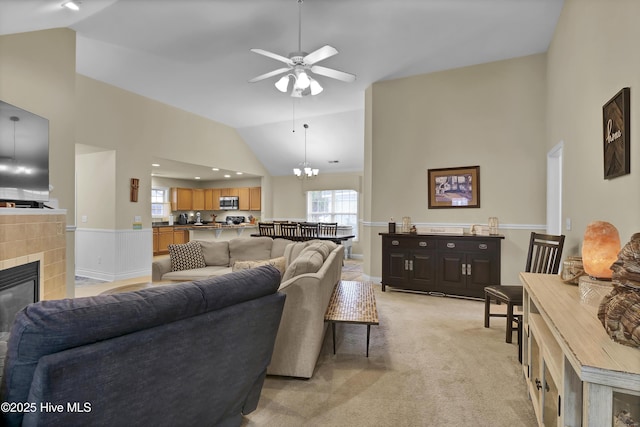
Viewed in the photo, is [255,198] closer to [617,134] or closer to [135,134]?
[135,134]

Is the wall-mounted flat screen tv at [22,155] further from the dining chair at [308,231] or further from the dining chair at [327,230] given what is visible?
the dining chair at [327,230]

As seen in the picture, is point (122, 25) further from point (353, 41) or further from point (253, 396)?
point (253, 396)

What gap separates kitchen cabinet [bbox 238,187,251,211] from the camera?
374 inches

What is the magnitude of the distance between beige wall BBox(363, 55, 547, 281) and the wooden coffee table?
198cm

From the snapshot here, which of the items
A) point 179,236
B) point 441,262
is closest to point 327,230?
point 441,262

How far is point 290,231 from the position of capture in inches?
264

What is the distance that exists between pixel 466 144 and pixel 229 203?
23.4 ft

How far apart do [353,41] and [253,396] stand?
3985 mm

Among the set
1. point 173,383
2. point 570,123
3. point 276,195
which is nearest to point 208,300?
point 173,383

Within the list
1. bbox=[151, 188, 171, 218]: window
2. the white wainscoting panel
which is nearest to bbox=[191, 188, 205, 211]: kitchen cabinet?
bbox=[151, 188, 171, 218]: window

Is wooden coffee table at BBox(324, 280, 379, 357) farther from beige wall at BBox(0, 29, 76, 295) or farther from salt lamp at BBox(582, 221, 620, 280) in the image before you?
beige wall at BBox(0, 29, 76, 295)

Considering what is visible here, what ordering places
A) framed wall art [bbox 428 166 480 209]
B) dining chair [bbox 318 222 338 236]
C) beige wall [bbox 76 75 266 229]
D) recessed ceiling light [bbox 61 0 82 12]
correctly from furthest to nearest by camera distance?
dining chair [bbox 318 222 338 236]
beige wall [bbox 76 75 266 229]
framed wall art [bbox 428 166 480 209]
recessed ceiling light [bbox 61 0 82 12]

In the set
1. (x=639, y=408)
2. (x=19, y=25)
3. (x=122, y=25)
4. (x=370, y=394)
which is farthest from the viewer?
(x=122, y=25)

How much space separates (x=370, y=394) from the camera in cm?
204
